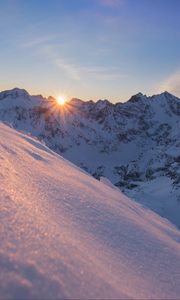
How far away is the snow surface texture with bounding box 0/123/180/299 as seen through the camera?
311 centimetres

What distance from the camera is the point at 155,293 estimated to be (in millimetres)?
3943

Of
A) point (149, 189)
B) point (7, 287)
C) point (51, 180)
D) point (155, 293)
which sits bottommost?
point (7, 287)

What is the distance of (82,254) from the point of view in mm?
3906

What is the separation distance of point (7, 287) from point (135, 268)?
1.86 metres

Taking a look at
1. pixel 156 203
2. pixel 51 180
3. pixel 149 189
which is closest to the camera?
pixel 51 180

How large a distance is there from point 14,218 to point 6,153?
3461mm

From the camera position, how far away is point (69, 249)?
12.6ft

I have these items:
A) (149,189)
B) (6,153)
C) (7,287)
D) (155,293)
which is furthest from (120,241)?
(149,189)

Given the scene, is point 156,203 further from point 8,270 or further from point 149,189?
point 8,270

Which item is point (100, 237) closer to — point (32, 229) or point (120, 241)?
point (120, 241)

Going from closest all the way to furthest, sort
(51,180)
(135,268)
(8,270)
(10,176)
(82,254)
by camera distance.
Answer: (8,270) < (82,254) < (135,268) < (10,176) < (51,180)

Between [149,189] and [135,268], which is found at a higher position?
[149,189]

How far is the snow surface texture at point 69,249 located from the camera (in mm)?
3109

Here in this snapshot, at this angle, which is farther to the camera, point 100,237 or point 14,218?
point 100,237
